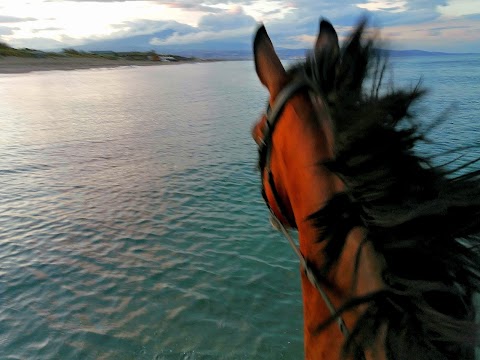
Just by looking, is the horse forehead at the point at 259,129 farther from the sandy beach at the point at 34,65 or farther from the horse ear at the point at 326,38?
the sandy beach at the point at 34,65

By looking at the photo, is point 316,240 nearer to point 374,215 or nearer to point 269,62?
point 374,215

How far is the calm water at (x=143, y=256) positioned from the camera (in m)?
4.55

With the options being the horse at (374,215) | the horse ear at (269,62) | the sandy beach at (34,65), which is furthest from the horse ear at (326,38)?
the sandy beach at (34,65)

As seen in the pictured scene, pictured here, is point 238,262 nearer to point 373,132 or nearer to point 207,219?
point 207,219

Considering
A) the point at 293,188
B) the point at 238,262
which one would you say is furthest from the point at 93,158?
the point at 293,188

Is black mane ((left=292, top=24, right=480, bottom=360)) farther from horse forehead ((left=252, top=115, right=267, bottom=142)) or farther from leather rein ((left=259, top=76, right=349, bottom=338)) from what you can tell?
horse forehead ((left=252, top=115, right=267, bottom=142))

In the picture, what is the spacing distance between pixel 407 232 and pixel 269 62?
78 centimetres

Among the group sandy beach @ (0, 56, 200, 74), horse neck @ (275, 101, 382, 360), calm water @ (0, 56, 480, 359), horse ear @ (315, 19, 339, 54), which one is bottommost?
sandy beach @ (0, 56, 200, 74)

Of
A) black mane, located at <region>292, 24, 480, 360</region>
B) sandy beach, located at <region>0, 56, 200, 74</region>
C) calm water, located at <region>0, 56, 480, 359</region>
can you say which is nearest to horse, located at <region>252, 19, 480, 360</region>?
black mane, located at <region>292, 24, 480, 360</region>

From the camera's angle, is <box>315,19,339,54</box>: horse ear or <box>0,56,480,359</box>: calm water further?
<box>0,56,480,359</box>: calm water

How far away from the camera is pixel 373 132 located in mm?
1249

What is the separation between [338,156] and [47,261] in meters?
6.23

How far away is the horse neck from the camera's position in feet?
4.12

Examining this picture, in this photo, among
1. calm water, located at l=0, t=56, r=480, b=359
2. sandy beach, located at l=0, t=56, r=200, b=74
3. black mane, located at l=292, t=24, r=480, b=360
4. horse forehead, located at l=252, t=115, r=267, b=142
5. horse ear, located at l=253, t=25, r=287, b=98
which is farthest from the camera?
sandy beach, located at l=0, t=56, r=200, b=74
